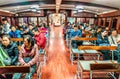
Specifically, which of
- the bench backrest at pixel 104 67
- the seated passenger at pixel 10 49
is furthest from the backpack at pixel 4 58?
the bench backrest at pixel 104 67

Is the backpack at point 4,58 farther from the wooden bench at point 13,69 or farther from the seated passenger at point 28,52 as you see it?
the wooden bench at point 13,69

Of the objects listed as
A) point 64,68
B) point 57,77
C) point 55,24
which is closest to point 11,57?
point 57,77

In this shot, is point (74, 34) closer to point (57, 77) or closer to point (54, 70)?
point (54, 70)

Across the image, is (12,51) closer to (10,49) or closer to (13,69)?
(10,49)

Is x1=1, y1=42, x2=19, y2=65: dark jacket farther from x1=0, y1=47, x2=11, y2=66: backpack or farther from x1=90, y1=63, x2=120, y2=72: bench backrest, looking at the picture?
x1=90, y1=63, x2=120, y2=72: bench backrest

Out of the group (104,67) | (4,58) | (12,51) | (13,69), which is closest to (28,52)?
(12,51)

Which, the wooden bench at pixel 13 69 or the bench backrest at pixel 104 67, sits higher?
the wooden bench at pixel 13 69

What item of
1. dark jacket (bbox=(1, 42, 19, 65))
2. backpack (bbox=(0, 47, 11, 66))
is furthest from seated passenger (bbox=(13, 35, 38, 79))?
backpack (bbox=(0, 47, 11, 66))

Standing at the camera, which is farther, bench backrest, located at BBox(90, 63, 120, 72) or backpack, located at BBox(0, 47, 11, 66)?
backpack, located at BBox(0, 47, 11, 66)

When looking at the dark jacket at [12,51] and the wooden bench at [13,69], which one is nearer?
the wooden bench at [13,69]

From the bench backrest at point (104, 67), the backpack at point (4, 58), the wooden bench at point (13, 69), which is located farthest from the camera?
the backpack at point (4, 58)

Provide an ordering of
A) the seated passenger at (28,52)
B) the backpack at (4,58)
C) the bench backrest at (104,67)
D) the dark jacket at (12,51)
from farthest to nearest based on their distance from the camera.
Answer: the dark jacket at (12,51), the seated passenger at (28,52), the backpack at (4,58), the bench backrest at (104,67)

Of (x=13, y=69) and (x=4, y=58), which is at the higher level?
(x=13, y=69)

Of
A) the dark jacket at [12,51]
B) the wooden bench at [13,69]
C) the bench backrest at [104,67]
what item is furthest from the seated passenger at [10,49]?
the bench backrest at [104,67]
